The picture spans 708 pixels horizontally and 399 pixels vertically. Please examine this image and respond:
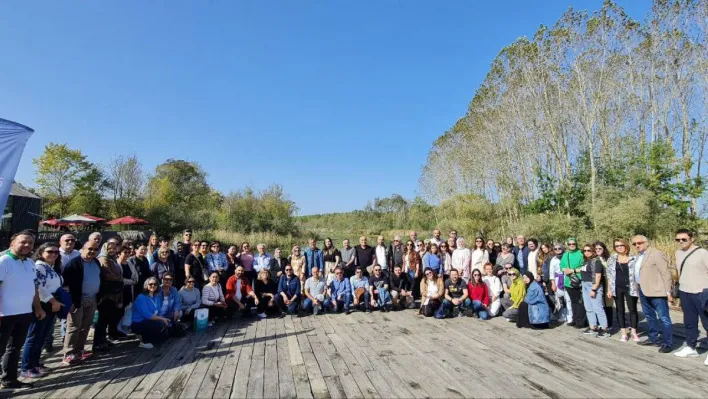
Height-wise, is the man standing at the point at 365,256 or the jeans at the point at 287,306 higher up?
the man standing at the point at 365,256

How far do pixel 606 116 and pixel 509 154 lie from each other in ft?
14.2

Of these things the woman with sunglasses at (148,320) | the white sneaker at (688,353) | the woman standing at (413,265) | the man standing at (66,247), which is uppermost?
the man standing at (66,247)

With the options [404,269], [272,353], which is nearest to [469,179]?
[404,269]

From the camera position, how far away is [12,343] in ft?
10.6

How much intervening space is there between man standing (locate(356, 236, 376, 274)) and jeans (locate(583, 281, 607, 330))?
389cm

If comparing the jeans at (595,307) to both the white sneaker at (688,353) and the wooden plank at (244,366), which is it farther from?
the wooden plank at (244,366)

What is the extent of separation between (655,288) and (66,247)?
7.21m

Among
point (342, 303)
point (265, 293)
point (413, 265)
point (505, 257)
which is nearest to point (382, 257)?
point (413, 265)

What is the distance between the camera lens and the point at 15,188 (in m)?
15.9

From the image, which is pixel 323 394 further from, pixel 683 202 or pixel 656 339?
pixel 683 202

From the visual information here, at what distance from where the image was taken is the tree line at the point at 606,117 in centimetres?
1158

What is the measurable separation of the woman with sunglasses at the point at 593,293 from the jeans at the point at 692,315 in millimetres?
898

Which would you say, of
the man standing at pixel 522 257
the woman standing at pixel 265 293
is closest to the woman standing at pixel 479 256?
the man standing at pixel 522 257

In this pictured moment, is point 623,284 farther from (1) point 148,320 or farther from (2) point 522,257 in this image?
(1) point 148,320
